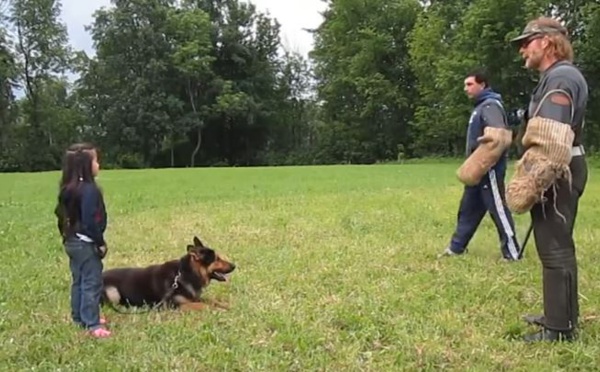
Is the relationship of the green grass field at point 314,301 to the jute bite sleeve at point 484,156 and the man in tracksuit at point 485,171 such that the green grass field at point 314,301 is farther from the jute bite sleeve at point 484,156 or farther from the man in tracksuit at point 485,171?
the jute bite sleeve at point 484,156

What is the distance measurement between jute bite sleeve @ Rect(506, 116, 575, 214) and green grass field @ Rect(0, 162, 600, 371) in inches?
36.0

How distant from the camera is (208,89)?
46.8 meters

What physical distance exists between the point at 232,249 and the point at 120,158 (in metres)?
38.9

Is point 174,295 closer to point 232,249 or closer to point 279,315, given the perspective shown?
point 279,315

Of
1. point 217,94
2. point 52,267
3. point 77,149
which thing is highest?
point 217,94

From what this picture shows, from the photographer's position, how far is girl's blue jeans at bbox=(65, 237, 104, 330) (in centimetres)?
422

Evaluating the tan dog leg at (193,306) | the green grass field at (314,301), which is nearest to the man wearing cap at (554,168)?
the green grass field at (314,301)

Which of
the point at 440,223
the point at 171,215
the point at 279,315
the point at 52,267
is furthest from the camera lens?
the point at 171,215

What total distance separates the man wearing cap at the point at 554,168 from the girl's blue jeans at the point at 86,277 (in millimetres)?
2666

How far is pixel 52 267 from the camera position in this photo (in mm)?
6594

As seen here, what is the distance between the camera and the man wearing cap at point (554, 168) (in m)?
3.74

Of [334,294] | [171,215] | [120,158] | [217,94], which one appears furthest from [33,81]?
[334,294]

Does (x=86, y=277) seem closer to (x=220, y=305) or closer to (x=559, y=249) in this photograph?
(x=220, y=305)

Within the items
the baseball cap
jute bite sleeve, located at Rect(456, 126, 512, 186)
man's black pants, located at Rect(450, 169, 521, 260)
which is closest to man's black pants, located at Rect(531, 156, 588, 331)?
the baseball cap
